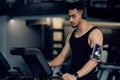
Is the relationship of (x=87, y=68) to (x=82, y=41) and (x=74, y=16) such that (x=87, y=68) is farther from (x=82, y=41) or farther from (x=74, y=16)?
(x=74, y=16)

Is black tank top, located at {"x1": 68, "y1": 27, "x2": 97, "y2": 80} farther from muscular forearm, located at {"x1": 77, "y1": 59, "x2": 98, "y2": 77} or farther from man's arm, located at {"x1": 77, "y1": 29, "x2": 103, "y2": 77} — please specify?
muscular forearm, located at {"x1": 77, "y1": 59, "x2": 98, "y2": 77}

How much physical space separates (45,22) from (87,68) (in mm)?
17079

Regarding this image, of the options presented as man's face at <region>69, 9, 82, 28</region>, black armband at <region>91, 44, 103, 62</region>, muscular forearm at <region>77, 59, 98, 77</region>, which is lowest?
muscular forearm at <region>77, 59, 98, 77</region>

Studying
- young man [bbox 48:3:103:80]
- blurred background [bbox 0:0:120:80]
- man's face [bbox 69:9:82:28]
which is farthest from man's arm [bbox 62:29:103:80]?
blurred background [bbox 0:0:120:80]

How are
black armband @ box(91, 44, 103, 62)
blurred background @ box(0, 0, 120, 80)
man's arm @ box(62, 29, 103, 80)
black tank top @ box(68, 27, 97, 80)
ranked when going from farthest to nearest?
1. blurred background @ box(0, 0, 120, 80)
2. black tank top @ box(68, 27, 97, 80)
3. black armband @ box(91, 44, 103, 62)
4. man's arm @ box(62, 29, 103, 80)

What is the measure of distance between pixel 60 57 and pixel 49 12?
49.8ft

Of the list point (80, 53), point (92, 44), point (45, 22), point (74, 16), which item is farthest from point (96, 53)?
point (45, 22)

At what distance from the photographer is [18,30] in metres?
21.7

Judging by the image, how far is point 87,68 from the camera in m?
4.23

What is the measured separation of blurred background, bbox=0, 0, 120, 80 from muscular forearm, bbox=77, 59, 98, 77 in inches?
602

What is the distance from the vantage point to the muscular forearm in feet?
13.9

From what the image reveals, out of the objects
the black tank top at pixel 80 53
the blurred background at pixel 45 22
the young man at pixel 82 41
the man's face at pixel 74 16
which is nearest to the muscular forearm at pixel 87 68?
the young man at pixel 82 41

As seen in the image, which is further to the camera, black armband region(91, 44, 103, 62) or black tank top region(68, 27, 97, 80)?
black tank top region(68, 27, 97, 80)

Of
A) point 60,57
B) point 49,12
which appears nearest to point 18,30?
point 49,12
